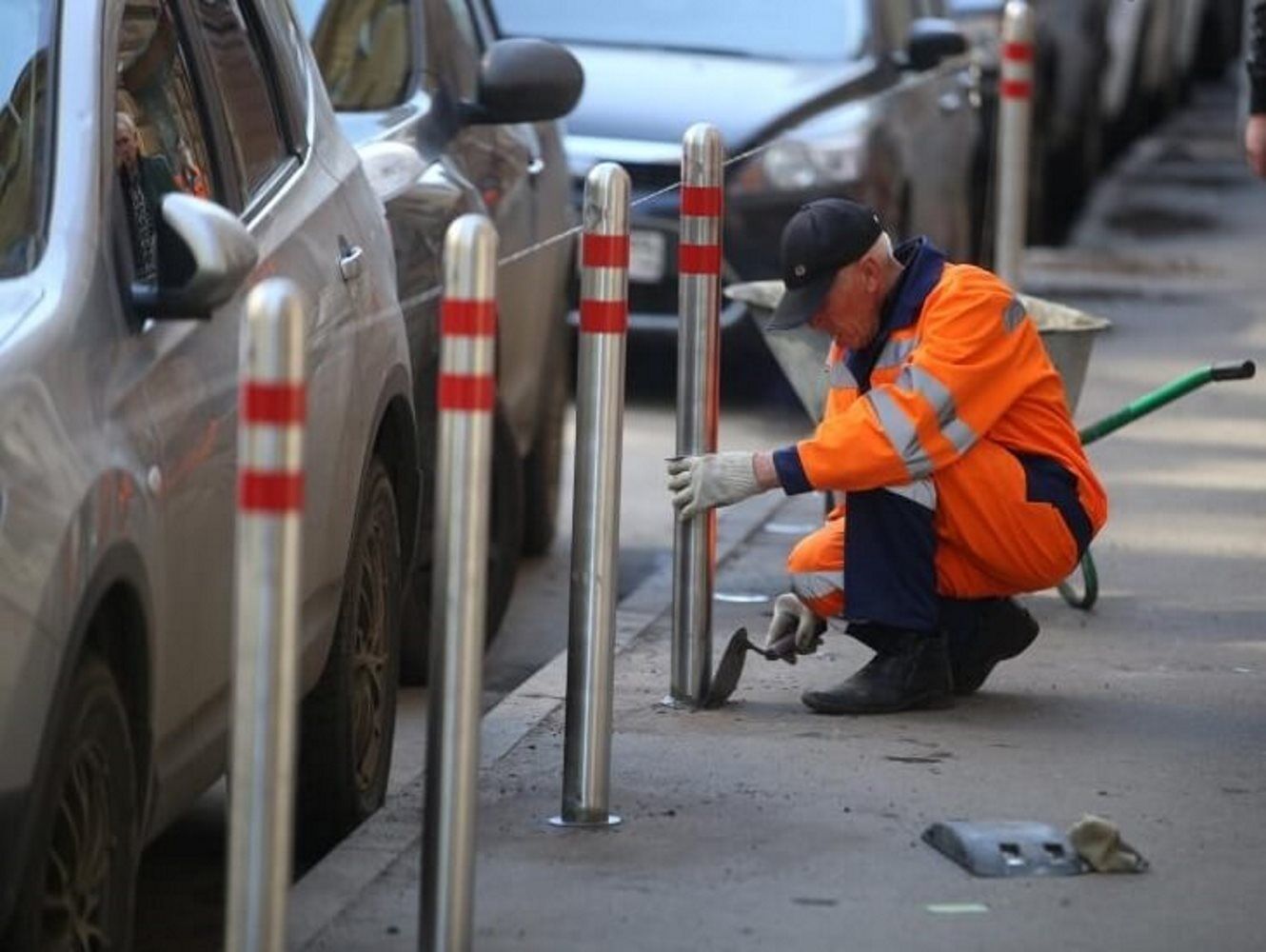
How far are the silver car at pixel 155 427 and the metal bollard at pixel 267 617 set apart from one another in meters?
0.29

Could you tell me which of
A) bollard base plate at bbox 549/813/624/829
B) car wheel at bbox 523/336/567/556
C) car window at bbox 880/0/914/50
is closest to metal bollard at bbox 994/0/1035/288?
car window at bbox 880/0/914/50

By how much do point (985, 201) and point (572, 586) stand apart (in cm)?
1134

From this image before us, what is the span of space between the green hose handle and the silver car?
6.84 feet

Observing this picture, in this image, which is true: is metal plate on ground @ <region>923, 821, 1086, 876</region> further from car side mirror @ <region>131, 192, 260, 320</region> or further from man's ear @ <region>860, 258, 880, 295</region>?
car side mirror @ <region>131, 192, 260, 320</region>

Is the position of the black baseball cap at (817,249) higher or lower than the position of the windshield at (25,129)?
lower

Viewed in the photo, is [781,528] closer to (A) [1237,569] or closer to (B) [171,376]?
(A) [1237,569]

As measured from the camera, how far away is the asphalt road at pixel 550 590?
6.34m

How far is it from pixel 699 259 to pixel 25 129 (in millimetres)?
1936

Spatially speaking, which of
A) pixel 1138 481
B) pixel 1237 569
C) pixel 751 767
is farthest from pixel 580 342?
pixel 1138 481

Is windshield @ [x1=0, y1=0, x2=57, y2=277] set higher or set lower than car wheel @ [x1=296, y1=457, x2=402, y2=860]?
higher

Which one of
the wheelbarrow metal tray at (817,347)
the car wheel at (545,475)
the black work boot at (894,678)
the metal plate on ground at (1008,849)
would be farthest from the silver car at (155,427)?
the car wheel at (545,475)

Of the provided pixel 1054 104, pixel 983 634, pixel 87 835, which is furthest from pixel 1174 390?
pixel 1054 104

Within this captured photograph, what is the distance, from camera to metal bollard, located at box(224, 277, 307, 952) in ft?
13.8

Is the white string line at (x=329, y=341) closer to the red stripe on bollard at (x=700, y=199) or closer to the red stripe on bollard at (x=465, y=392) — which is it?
the red stripe on bollard at (x=700, y=199)
